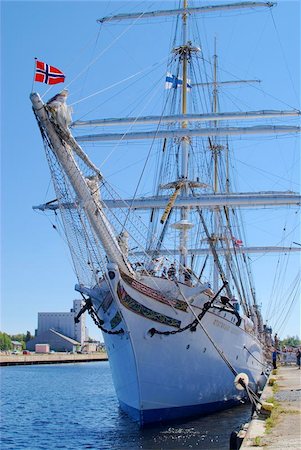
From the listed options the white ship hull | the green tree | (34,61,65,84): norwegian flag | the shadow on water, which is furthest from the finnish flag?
the green tree

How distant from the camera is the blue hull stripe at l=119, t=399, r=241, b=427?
67.5 ft

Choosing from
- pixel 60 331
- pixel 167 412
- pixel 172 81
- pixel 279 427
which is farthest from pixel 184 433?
pixel 60 331

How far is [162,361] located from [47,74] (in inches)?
390

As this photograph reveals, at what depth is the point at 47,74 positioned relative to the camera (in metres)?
17.4

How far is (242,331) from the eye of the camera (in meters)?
27.2

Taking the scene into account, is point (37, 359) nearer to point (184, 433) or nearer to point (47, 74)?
point (184, 433)

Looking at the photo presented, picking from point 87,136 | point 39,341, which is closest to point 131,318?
point 87,136

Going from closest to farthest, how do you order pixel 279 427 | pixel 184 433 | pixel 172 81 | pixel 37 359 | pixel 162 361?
pixel 279 427 < pixel 184 433 < pixel 162 361 < pixel 172 81 < pixel 37 359

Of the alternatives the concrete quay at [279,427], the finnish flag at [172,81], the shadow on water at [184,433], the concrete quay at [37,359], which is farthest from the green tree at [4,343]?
the concrete quay at [279,427]

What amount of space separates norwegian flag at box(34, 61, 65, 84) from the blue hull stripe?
10.8 metres

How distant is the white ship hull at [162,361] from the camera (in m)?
20.4

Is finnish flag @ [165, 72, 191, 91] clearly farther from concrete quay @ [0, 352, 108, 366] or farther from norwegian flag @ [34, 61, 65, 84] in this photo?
concrete quay @ [0, 352, 108, 366]

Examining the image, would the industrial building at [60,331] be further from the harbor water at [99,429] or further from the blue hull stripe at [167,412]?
the blue hull stripe at [167,412]

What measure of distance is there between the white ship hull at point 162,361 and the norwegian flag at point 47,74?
647 cm
